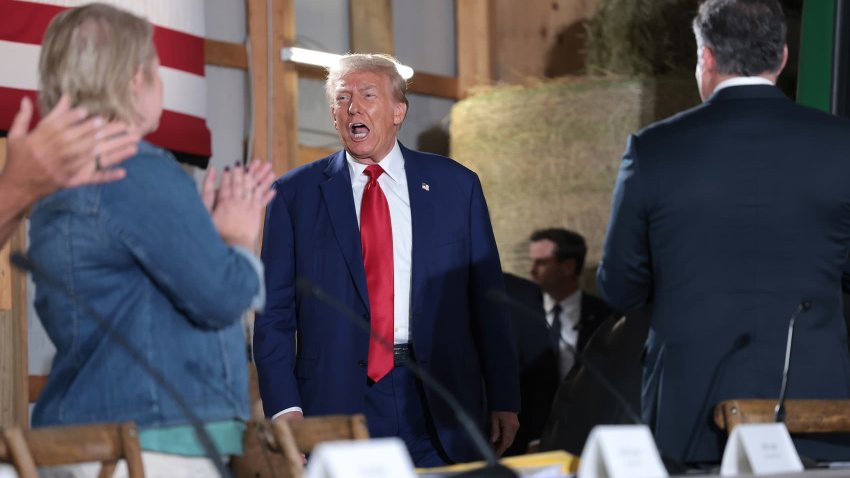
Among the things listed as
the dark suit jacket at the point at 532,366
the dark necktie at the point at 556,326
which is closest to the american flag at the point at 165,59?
the dark suit jacket at the point at 532,366

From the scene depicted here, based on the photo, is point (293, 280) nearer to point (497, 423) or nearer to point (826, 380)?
point (497, 423)

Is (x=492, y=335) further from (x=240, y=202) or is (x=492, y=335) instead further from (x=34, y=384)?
(x=34, y=384)

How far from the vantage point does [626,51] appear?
6.32 metres

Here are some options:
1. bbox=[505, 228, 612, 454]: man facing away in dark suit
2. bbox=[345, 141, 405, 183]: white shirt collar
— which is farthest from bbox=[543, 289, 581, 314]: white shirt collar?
bbox=[345, 141, 405, 183]: white shirt collar

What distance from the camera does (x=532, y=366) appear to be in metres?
5.62

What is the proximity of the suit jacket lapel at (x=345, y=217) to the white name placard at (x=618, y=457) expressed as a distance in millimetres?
1400

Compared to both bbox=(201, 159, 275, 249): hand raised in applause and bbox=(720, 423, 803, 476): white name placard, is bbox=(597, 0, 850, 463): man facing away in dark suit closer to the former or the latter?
bbox=(720, 423, 803, 476): white name placard

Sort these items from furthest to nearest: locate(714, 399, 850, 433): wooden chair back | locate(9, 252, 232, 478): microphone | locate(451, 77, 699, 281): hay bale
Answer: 1. locate(451, 77, 699, 281): hay bale
2. locate(714, 399, 850, 433): wooden chair back
3. locate(9, 252, 232, 478): microphone

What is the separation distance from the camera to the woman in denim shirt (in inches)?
78.7

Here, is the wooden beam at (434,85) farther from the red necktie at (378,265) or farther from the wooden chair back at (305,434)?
the wooden chair back at (305,434)

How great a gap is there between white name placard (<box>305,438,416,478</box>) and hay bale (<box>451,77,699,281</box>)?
15.0ft

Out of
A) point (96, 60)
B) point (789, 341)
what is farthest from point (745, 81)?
point (96, 60)

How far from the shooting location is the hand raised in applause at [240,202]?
2.18 metres

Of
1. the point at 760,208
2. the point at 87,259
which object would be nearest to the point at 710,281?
the point at 760,208
